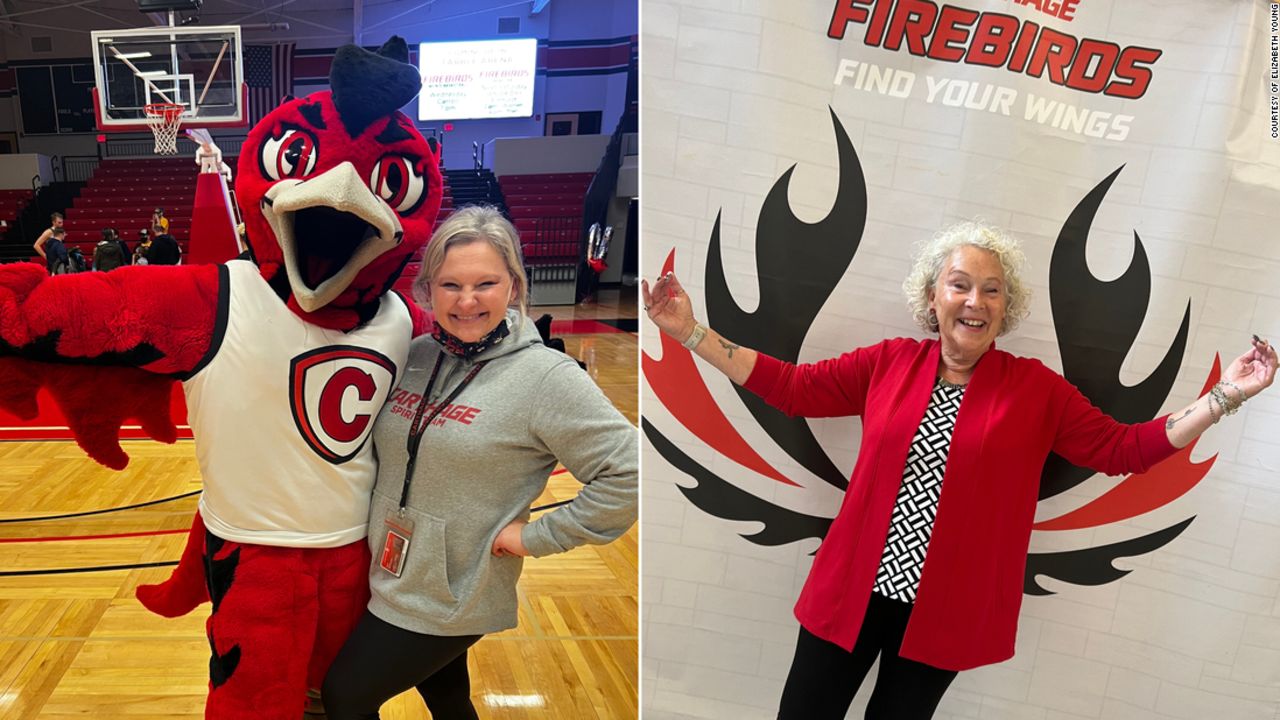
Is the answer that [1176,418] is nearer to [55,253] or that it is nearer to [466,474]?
[466,474]

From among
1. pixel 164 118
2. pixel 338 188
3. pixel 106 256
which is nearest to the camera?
pixel 338 188

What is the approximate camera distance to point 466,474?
1.29 metres

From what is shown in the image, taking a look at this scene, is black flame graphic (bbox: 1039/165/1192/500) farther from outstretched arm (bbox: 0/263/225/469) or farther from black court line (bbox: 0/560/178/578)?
black court line (bbox: 0/560/178/578)

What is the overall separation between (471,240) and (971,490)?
1.00 meters


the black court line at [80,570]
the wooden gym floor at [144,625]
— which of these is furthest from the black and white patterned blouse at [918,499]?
the black court line at [80,570]

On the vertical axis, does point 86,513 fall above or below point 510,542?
below

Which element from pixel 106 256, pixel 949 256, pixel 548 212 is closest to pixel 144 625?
pixel 949 256

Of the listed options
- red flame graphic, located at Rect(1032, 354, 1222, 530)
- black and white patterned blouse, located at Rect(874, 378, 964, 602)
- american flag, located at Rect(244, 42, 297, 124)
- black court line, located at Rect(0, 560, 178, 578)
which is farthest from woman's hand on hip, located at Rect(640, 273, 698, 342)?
american flag, located at Rect(244, 42, 297, 124)

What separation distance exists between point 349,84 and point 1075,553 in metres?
1.82

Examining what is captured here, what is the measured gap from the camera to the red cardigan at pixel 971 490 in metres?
1.34

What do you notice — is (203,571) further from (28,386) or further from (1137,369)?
(1137,369)

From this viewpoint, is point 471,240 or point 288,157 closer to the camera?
point 288,157

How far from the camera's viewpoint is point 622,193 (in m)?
12.6

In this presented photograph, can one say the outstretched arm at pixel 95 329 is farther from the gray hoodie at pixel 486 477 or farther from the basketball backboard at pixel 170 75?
the basketball backboard at pixel 170 75
